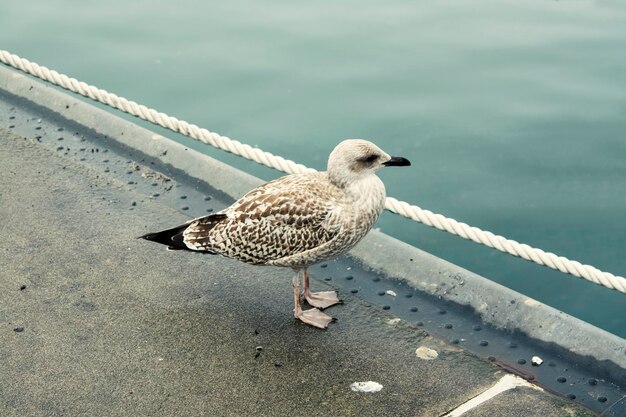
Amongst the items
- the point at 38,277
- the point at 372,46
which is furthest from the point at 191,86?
the point at 38,277

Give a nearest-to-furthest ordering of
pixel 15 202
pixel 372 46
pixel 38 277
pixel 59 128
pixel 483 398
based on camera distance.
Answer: pixel 483 398, pixel 38 277, pixel 15 202, pixel 59 128, pixel 372 46

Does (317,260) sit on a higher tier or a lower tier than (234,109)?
higher

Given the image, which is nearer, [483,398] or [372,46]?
[483,398]

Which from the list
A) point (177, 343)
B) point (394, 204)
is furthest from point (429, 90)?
point (177, 343)

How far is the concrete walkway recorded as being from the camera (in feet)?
13.7

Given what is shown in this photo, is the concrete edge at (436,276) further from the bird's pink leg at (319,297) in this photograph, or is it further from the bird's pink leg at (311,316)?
the bird's pink leg at (311,316)

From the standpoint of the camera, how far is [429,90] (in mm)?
10102

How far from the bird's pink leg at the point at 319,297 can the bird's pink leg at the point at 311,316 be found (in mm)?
93

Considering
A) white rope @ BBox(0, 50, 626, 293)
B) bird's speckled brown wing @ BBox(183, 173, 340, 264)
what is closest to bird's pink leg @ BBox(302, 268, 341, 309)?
bird's speckled brown wing @ BBox(183, 173, 340, 264)

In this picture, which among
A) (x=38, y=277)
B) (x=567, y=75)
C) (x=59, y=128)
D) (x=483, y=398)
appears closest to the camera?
(x=483, y=398)

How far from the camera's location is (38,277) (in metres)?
5.10

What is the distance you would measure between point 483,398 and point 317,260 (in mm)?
1140

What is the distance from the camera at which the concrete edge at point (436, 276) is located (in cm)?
453

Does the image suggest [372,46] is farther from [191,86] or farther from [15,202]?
[15,202]
